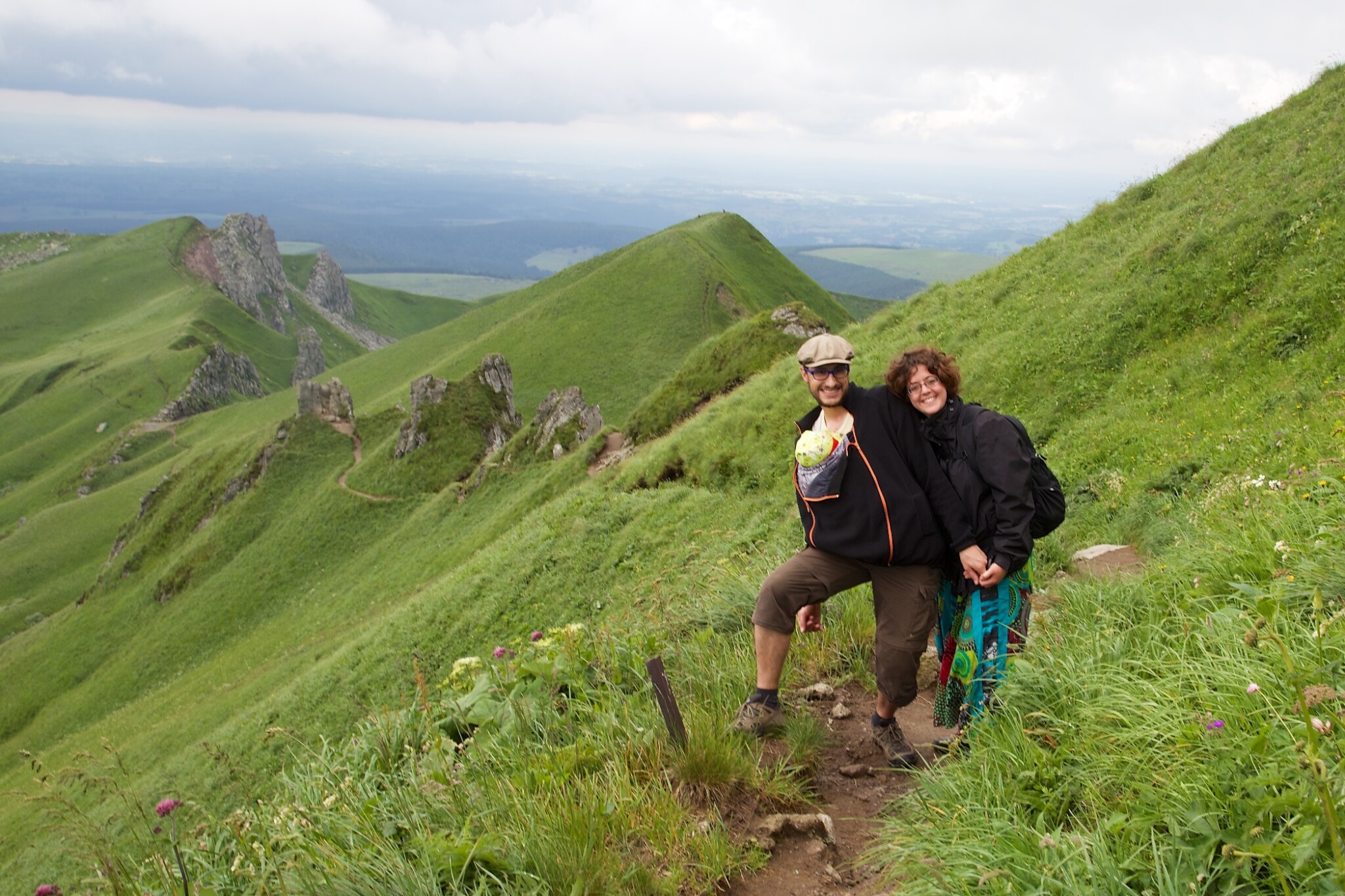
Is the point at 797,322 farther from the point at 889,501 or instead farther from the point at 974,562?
the point at 974,562

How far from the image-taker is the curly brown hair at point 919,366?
5.25 m

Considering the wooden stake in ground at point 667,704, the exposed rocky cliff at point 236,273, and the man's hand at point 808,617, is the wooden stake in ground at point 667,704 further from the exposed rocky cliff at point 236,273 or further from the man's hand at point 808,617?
the exposed rocky cliff at point 236,273

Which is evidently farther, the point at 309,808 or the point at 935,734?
the point at 935,734

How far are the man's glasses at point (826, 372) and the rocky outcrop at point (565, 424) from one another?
115 feet

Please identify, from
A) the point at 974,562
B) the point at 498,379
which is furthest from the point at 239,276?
the point at 974,562

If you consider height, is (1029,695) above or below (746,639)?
above

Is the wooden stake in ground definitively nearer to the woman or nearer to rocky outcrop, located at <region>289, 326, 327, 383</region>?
the woman

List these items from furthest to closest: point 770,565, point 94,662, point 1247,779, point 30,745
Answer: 1. point 94,662
2. point 30,745
3. point 770,565
4. point 1247,779

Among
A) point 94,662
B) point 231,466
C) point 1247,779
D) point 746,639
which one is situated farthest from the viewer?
point 231,466

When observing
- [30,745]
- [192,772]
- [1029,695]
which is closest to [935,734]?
[1029,695]

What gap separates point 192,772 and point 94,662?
3492 cm

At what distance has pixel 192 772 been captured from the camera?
21.5m

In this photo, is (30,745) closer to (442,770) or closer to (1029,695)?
(442,770)

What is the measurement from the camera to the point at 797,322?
33.7 metres
